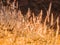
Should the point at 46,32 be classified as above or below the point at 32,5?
below

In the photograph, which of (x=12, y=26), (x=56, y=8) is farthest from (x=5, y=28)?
(x=56, y=8)

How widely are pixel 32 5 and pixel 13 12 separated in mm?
890

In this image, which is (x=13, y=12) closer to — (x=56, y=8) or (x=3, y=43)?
(x=3, y=43)

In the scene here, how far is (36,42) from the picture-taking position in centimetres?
331

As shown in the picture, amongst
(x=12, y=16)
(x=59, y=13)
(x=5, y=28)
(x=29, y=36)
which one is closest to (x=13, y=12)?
(x=12, y=16)

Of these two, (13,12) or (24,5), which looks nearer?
(13,12)

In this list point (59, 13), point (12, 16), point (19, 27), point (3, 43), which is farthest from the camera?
point (59, 13)

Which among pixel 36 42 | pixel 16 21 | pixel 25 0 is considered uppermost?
pixel 25 0

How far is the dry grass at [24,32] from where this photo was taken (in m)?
3.28

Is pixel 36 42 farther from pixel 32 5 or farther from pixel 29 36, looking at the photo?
pixel 32 5

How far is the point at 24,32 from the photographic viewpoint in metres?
3.52

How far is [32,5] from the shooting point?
4.59 m

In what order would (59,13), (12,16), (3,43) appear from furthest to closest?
(59,13)
(12,16)
(3,43)

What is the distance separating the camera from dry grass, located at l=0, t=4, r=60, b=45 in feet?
10.8
